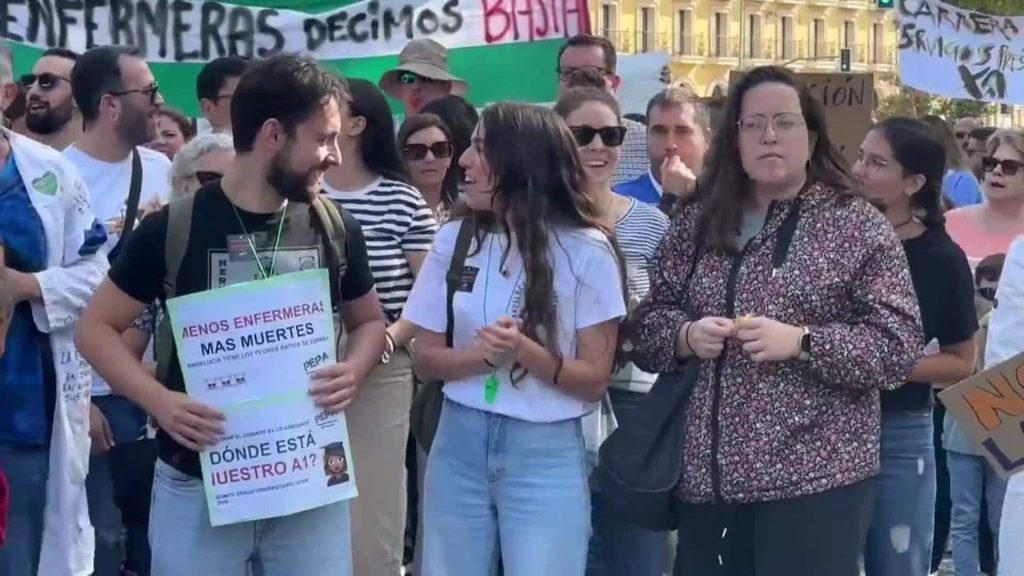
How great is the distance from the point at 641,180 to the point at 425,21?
238 centimetres

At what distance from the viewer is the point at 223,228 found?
4215mm

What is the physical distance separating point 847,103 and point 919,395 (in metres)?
2.48

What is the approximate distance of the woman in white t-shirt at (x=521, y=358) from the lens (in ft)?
15.0

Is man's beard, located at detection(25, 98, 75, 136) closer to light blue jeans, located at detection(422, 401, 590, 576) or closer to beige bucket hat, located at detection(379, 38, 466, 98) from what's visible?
beige bucket hat, located at detection(379, 38, 466, 98)

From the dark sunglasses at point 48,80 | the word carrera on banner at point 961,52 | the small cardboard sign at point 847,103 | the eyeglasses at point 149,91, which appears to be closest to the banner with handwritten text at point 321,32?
the dark sunglasses at point 48,80

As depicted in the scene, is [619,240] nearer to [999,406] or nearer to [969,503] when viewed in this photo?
[999,406]

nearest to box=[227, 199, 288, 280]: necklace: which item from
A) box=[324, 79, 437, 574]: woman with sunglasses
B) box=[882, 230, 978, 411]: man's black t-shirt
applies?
box=[324, 79, 437, 574]: woman with sunglasses

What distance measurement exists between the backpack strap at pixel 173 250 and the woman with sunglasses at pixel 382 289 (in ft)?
3.01

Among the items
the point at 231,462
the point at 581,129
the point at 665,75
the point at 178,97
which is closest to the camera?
the point at 231,462

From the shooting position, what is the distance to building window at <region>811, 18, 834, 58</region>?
76.7m

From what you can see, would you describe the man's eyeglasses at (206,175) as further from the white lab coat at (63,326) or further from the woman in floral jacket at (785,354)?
the woman in floral jacket at (785,354)

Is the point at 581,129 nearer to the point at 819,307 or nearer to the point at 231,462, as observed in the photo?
the point at 819,307

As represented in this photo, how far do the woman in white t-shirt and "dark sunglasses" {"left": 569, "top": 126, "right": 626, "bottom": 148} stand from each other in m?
0.63

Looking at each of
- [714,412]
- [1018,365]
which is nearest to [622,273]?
[714,412]
